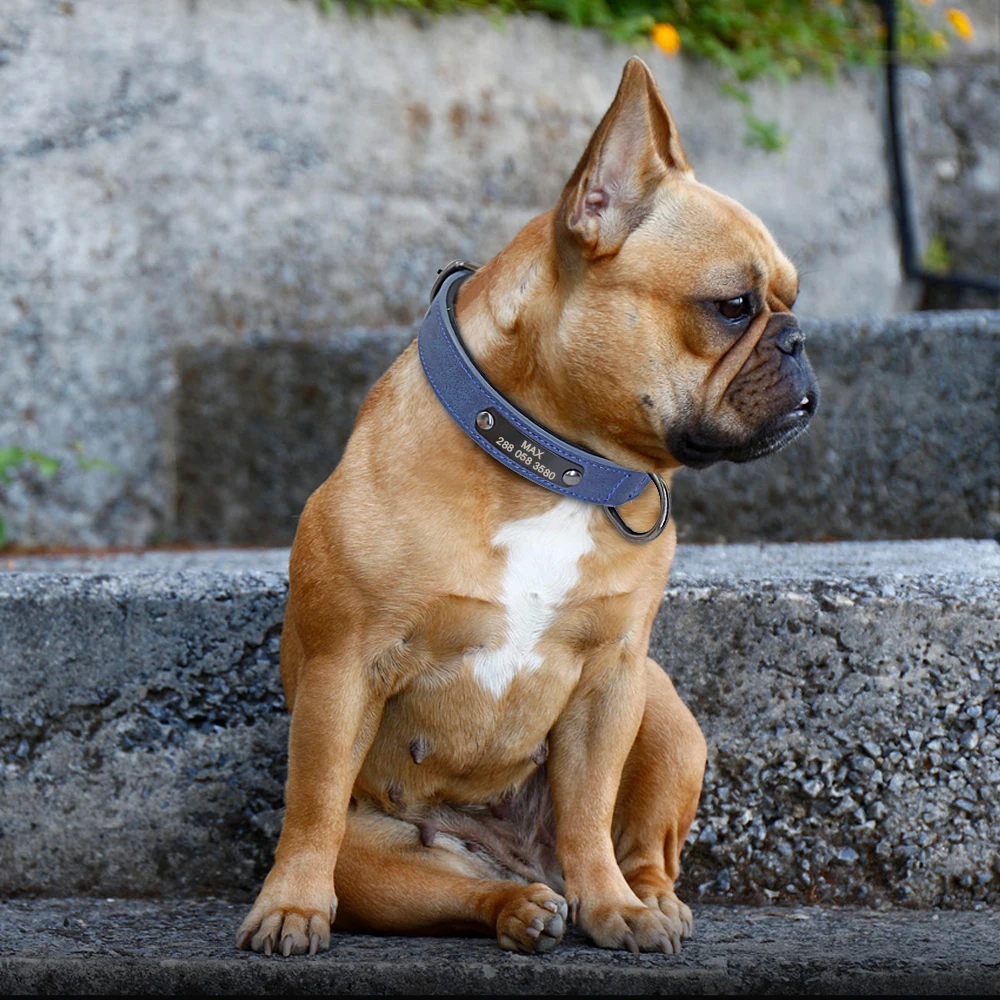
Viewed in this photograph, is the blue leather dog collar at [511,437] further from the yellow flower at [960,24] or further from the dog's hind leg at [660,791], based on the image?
the yellow flower at [960,24]

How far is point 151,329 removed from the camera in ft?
13.7

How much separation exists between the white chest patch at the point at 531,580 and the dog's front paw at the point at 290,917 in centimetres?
41

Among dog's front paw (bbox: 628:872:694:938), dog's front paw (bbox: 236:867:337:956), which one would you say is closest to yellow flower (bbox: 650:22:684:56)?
dog's front paw (bbox: 628:872:694:938)

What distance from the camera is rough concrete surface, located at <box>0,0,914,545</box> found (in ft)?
12.9

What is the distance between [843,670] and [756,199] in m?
3.28

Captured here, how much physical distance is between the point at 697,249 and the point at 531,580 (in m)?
0.57

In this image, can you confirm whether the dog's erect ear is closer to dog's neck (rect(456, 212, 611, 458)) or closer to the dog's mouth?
dog's neck (rect(456, 212, 611, 458))

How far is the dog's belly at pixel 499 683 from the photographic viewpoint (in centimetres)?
205

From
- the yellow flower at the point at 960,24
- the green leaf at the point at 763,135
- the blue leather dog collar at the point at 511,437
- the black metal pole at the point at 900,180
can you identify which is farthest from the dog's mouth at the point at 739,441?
the yellow flower at the point at 960,24

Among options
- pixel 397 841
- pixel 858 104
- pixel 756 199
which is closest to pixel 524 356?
pixel 397 841

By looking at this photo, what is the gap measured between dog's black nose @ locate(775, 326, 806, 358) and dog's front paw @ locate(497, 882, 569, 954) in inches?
36.3

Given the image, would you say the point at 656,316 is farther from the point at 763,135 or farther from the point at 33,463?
the point at 763,135

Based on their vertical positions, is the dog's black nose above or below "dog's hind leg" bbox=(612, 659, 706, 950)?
above

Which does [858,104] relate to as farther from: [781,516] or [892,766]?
[892,766]
